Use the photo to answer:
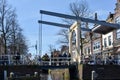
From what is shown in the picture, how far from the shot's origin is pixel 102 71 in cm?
3491

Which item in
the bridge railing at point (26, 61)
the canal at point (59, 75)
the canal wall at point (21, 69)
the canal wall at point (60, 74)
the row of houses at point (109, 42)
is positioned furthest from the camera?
the row of houses at point (109, 42)

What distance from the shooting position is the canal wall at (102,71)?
113ft

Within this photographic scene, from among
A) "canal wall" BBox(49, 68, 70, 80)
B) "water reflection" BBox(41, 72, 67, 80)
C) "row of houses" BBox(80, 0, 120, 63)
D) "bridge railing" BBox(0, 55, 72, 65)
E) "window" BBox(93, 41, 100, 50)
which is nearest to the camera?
"bridge railing" BBox(0, 55, 72, 65)

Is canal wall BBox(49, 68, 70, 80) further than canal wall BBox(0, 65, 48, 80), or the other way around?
canal wall BBox(49, 68, 70, 80)

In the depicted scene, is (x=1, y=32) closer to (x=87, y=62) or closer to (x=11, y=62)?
(x=11, y=62)

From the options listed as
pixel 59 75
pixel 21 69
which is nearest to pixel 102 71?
pixel 21 69

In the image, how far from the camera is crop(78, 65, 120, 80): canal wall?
34.3 metres

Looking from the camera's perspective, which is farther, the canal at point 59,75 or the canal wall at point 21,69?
the canal at point 59,75

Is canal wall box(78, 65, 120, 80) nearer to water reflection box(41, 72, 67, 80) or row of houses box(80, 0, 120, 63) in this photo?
row of houses box(80, 0, 120, 63)

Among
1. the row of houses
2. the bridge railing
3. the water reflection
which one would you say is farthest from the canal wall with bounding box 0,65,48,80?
the row of houses

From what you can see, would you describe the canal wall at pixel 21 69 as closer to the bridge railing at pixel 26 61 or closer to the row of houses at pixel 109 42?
the bridge railing at pixel 26 61

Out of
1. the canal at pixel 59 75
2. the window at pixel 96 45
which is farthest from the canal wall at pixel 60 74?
the window at pixel 96 45

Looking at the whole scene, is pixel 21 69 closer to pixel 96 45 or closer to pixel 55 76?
pixel 55 76

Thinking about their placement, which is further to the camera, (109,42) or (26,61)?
(109,42)
